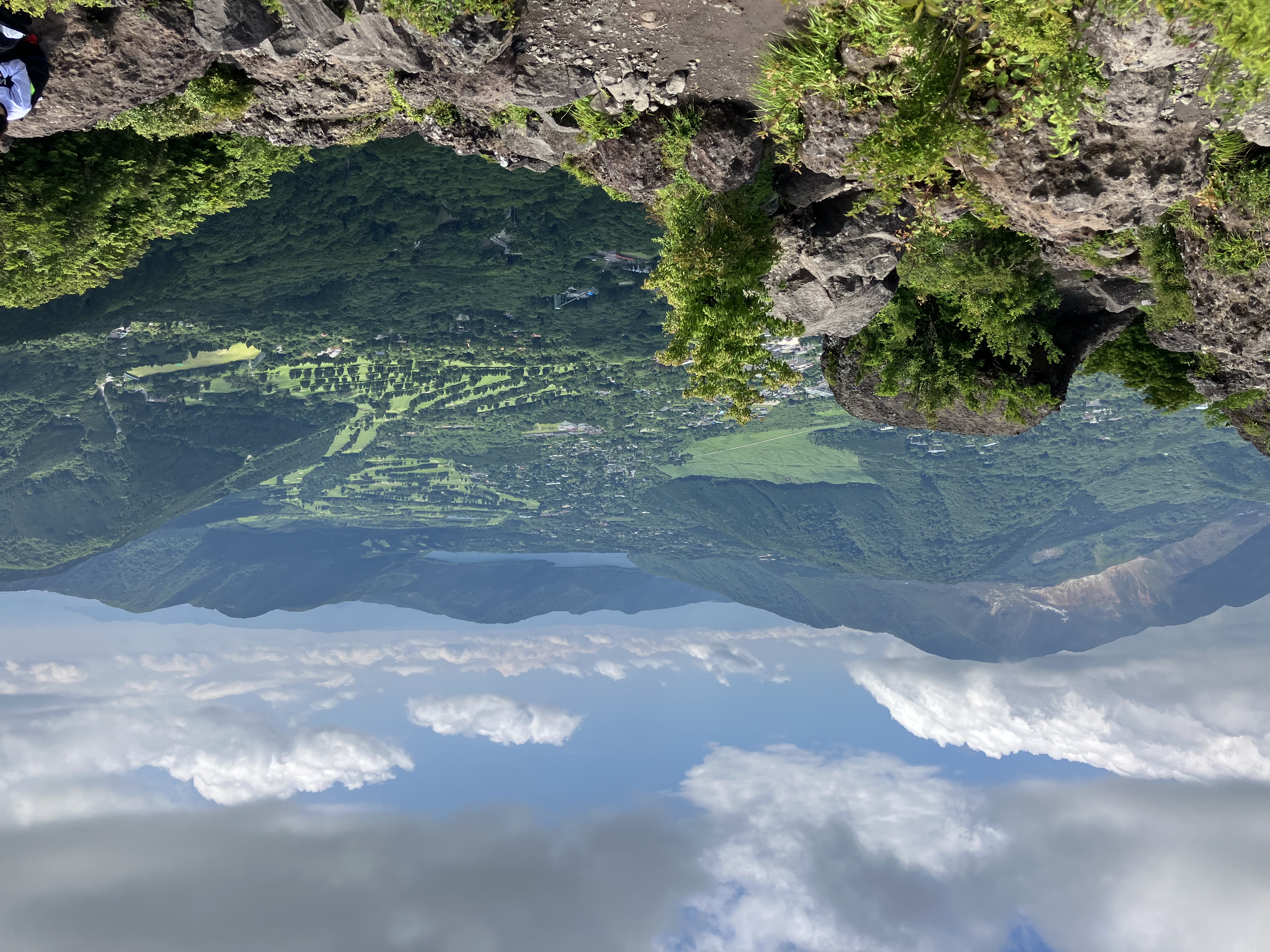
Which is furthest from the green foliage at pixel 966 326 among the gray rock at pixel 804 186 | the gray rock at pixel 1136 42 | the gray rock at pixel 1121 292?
the gray rock at pixel 1136 42

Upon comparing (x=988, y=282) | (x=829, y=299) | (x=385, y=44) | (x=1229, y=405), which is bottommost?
(x=1229, y=405)

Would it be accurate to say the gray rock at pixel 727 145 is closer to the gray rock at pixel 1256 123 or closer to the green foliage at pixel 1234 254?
the gray rock at pixel 1256 123

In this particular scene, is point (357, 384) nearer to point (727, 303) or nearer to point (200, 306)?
point (200, 306)

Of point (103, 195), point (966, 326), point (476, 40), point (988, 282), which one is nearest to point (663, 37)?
point (476, 40)

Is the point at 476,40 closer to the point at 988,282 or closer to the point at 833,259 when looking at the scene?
the point at 833,259

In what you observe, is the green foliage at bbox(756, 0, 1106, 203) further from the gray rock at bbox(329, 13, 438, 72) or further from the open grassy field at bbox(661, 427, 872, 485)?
the open grassy field at bbox(661, 427, 872, 485)

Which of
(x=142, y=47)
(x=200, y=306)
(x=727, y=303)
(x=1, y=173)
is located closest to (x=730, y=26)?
(x=727, y=303)

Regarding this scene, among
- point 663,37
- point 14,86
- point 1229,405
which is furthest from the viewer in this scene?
point 1229,405
